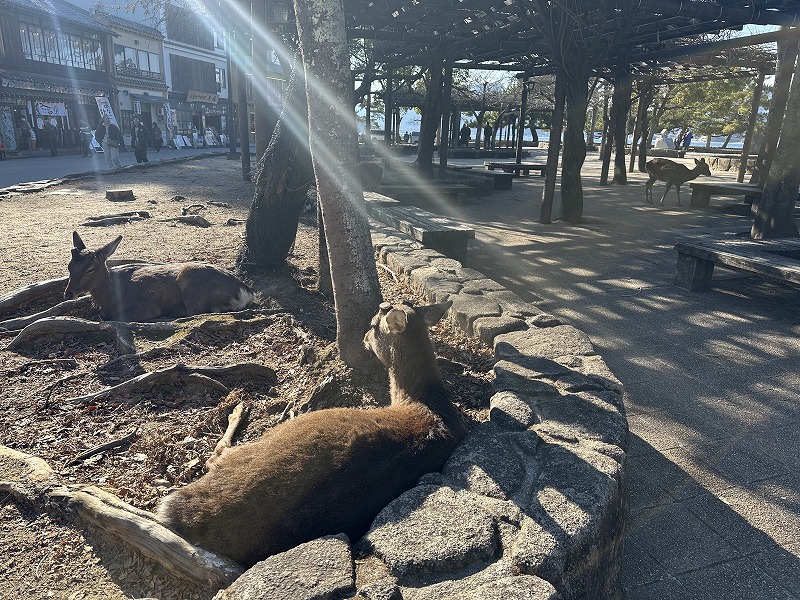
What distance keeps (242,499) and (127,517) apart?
65 centimetres

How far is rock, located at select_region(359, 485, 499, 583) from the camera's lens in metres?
1.86

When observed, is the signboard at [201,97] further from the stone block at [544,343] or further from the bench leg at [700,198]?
the stone block at [544,343]

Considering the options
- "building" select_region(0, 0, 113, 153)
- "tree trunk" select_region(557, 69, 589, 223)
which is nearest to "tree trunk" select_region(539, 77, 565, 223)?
"tree trunk" select_region(557, 69, 589, 223)

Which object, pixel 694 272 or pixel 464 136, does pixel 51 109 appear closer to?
pixel 464 136

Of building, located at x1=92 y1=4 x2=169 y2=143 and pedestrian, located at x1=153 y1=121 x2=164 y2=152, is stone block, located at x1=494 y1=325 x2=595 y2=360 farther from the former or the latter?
building, located at x1=92 y1=4 x2=169 y2=143

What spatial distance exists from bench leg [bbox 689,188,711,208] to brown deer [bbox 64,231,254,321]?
12.2 m

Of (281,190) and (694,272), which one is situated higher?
(281,190)

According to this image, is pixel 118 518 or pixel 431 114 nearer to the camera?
pixel 118 518

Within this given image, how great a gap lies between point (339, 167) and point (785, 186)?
22.6 ft

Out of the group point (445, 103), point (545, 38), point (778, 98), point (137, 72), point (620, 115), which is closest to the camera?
point (545, 38)

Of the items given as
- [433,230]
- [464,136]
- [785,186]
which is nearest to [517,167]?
[785,186]

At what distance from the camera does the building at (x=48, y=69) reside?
3033 centimetres

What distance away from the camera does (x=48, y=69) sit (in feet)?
110

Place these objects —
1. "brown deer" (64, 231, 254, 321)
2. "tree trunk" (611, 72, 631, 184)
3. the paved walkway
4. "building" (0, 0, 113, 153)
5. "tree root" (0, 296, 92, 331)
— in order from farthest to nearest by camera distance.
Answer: "building" (0, 0, 113, 153) < "tree trunk" (611, 72, 631, 184) < "brown deer" (64, 231, 254, 321) < "tree root" (0, 296, 92, 331) < the paved walkway
